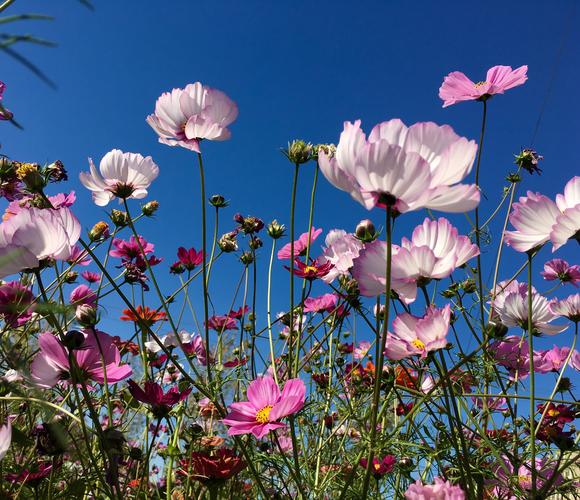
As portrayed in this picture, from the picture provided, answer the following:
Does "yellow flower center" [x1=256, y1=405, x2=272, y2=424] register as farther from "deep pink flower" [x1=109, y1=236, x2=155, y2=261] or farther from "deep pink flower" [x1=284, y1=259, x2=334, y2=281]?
"deep pink flower" [x1=109, y1=236, x2=155, y2=261]

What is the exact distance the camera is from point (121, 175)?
0.78 m

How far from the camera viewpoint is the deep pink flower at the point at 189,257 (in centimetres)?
122

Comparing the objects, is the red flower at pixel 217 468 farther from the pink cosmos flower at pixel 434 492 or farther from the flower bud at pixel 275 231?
the flower bud at pixel 275 231

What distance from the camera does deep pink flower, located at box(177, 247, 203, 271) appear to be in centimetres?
122

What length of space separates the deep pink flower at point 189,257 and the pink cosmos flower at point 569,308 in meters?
0.82

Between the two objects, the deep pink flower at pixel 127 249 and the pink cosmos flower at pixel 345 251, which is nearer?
the pink cosmos flower at pixel 345 251

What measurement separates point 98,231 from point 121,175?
1.65 feet

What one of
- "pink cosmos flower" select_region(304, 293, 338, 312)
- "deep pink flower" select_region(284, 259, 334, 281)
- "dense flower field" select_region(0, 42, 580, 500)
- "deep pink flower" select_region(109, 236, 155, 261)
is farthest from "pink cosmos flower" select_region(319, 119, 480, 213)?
"deep pink flower" select_region(109, 236, 155, 261)

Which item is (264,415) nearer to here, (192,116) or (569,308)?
(192,116)

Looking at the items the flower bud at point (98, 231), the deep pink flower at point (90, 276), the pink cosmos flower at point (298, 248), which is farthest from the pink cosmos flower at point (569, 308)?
the deep pink flower at point (90, 276)

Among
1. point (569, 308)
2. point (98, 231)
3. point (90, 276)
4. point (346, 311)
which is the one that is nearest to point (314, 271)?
point (346, 311)

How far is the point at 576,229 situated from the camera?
0.61m

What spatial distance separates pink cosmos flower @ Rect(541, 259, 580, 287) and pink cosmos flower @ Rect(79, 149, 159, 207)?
0.93m

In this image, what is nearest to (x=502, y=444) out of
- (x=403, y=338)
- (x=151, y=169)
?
(x=403, y=338)
